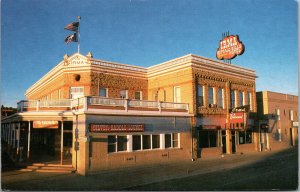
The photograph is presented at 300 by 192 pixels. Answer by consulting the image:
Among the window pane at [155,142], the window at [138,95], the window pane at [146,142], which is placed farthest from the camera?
the window at [138,95]

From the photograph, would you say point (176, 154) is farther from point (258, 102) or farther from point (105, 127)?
point (258, 102)

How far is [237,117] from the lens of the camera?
81.8 ft

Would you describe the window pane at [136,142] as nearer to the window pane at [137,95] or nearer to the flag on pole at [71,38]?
the window pane at [137,95]

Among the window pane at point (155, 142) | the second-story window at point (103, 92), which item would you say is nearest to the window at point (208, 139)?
the window pane at point (155, 142)

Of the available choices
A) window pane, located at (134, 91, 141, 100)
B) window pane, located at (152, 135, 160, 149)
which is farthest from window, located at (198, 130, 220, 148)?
window pane, located at (134, 91, 141, 100)

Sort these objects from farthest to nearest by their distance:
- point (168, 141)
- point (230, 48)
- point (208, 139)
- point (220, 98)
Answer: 1. point (230, 48)
2. point (220, 98)
3. point (208, 139)
4. point (168, 141)

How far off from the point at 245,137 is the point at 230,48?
9304mm

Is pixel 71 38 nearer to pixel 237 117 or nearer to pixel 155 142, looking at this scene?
pixel 155 142

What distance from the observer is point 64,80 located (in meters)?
24.1

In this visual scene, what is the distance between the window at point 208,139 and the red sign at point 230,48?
8.08 meters

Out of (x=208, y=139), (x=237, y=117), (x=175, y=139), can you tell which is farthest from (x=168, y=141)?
(x=237, y=117)

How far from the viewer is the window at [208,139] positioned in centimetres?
2412

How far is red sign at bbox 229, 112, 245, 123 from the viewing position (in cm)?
2431

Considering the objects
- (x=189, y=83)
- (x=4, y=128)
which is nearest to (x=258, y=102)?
(x=189, y=83)
